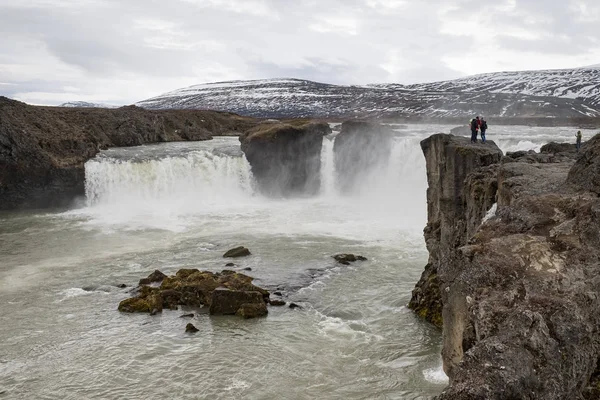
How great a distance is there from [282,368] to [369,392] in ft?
8.12

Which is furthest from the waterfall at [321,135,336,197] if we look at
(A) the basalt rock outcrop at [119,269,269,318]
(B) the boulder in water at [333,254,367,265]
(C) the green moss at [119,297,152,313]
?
(C) the green moss at [119,297,152,313]

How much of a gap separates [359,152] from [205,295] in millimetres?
29122

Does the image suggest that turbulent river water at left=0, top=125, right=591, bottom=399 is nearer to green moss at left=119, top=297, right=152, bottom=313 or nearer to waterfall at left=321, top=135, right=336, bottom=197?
green moss at left=119, top=297, right=152, bottom=313

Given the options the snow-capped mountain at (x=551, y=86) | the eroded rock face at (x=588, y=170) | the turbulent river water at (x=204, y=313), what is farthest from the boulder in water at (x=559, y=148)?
the snow-capped mountain at (x=551, y=86)

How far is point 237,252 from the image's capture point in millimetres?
24828

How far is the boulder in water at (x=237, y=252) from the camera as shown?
24.7 metres

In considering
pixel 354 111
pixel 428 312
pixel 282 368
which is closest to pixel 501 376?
pixel 282 368

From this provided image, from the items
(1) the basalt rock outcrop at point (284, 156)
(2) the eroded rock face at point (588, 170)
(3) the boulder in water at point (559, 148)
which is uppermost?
(2) the eroded rock face at point (588, 170)

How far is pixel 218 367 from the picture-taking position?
46.0 feet

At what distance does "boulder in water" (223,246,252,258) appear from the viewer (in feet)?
81.1

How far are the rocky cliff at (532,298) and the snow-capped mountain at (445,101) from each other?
103752mm

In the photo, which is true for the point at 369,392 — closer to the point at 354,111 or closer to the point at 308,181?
the point at 308,181

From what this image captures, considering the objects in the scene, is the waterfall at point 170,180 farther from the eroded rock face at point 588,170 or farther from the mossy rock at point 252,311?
the eroded rock face at point 588,170

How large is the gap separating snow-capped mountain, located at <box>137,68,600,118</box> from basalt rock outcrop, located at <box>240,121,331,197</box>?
6938 centimetres
